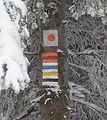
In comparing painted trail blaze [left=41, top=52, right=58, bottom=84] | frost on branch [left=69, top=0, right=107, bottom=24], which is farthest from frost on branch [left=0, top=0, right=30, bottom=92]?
frost on branch [left=69, top=0, right=107, bottom=24]

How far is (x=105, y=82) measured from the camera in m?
9.56

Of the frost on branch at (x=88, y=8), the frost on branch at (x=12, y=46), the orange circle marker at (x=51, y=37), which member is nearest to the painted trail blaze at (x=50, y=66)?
the orange circle marker at (x=51, y=37)

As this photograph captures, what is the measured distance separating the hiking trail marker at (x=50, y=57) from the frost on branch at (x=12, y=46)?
337 millimetres

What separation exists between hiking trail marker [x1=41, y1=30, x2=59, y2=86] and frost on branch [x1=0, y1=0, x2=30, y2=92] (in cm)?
34

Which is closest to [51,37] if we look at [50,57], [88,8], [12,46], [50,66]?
[50,57]

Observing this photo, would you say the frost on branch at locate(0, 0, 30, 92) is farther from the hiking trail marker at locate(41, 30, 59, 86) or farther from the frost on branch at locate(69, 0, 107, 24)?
the frost on branch at locate(69, 0, 107, 24)

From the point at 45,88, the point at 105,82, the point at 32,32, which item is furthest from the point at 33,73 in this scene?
the point at 45,88

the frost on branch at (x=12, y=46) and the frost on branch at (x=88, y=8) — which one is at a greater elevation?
the frost on branch at (x=88, y=8)

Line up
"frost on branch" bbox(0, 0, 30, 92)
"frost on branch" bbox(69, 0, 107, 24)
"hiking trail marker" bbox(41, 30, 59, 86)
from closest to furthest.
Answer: "frost on branch" bbox(0, 0, 30, 92) → "hiking trail marker" bbox(41, 30, 59, 86) → "frost on branch" bbox(69, 0, 107, 24)

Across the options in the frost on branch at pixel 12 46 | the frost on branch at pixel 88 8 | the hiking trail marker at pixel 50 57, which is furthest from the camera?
the frost on branch at pixel 88 8

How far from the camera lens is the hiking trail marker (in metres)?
6.46

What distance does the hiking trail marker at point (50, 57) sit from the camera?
21.2ft

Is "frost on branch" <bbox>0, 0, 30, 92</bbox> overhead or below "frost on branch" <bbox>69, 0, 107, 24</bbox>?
below

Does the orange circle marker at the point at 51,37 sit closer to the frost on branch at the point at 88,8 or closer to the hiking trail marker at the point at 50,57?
the hiking trail marker at the point at 50,57
